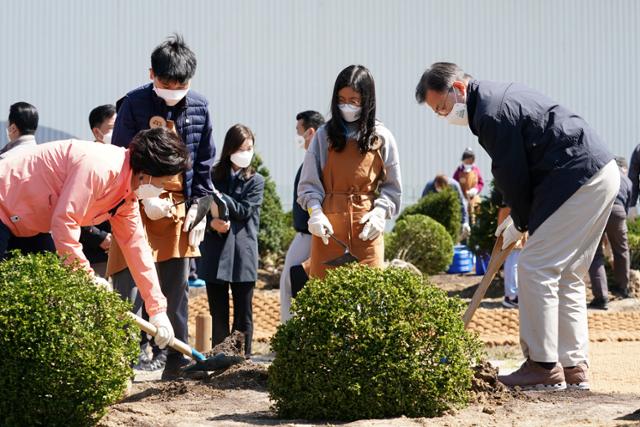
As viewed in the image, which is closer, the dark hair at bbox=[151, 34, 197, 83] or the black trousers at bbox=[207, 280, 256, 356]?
the dark hair at bbox=[151, 34, 197, 83]

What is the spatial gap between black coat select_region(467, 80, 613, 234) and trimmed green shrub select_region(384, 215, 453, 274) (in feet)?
31.8

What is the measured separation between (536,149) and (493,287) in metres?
8.95

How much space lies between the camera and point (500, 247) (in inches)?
271

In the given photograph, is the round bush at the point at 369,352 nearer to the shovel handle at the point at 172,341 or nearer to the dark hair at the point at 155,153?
the shovel handle at the point at 172,341

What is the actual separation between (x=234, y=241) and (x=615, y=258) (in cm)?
665

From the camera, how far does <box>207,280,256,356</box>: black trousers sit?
8305mm

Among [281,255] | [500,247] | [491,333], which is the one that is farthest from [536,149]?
[281,255]

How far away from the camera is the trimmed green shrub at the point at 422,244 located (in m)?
15.8

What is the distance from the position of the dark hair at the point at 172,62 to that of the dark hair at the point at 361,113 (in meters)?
0.93

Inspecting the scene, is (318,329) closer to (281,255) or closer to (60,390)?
(60,390)

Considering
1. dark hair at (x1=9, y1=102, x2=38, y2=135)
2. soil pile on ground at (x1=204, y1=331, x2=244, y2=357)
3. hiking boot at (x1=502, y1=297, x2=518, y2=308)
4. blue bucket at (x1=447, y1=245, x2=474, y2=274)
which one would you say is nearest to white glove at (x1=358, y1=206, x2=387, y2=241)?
soil pile on ground at (x1=204, y1=331, x2=244, y2=357)

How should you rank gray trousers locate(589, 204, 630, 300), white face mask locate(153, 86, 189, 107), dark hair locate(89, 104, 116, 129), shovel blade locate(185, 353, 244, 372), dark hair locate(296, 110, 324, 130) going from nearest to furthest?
shovel blade locate(185, 353, 244, 372) → white face mask locate(153, 86, 189, 107) → dark hair locate(89, 104, 116, 129) → dark hair locate(296, 110, 324, 130) → gray trousers locate(589, 204, 630, 300)

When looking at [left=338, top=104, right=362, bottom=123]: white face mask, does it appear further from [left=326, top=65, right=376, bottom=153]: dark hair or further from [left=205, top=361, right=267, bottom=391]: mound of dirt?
[left=205, top=361, right=267, bottom=391]: mound of dirt

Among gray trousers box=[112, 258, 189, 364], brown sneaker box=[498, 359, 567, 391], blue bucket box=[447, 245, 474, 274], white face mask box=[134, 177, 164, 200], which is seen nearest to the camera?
white face mask box=[134, 177, 164, 200]
